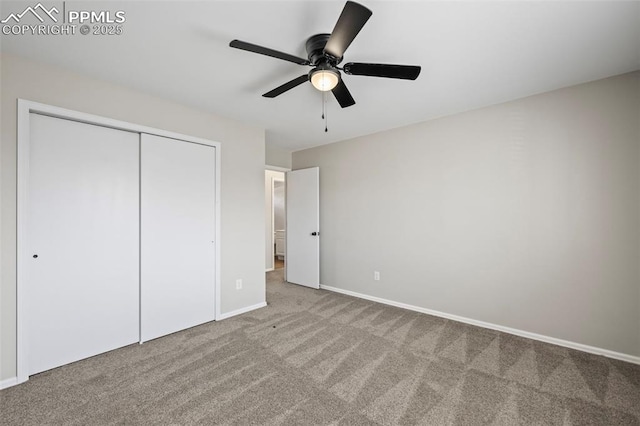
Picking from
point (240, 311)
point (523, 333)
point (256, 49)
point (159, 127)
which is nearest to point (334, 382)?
point (240, 311)

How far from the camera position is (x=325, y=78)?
1840 millimetres

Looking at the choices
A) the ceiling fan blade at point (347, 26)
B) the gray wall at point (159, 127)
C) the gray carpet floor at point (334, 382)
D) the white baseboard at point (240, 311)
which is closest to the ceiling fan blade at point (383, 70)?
the ceiling fan blade at point (347, 26)

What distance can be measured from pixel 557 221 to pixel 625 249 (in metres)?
0.49

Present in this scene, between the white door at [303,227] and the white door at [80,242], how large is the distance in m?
2.54

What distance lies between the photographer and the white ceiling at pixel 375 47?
160cm

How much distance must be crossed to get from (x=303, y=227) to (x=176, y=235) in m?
2.20

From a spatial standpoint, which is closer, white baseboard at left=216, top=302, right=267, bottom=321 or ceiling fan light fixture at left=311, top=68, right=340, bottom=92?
ceiling fan light fixture at left=311, top=68, right=340, bottom=92

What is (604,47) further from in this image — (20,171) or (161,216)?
Answer: (20,171)

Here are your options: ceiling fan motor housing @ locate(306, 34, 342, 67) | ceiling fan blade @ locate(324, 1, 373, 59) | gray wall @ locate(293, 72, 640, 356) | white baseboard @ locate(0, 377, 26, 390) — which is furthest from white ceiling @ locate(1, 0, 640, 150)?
white baseboard @ locate(0, 377, 26, 390)

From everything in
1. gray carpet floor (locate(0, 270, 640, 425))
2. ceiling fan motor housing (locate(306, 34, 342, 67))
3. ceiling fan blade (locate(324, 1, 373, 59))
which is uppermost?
ceiling fan motor housing (locate(306, 34, 342, 67))

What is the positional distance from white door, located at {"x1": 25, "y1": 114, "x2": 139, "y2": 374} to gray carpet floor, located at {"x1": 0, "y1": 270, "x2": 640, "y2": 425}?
0.24m

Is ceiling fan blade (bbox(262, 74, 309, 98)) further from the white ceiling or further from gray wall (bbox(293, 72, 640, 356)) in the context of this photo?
gray wall (bbox(293, 72, 640, 356))

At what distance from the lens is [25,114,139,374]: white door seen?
2.15 metres

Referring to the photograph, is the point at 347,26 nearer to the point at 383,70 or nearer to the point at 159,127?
the point at 383,70
